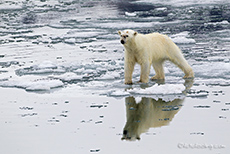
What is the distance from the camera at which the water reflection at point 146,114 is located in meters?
5.41

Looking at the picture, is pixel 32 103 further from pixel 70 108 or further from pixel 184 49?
pixel 184 49

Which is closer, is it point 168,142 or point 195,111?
point 168,142

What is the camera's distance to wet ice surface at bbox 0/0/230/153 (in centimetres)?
512

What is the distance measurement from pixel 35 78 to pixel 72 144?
3.98 meters

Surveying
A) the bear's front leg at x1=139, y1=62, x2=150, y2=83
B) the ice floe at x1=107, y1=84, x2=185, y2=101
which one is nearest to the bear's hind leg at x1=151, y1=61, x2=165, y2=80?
the bear's front leg at x1=139, y1=62, x2=150, y2=83

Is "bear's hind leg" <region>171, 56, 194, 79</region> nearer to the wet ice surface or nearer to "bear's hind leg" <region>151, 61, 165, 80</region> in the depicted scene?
the wet ice surface

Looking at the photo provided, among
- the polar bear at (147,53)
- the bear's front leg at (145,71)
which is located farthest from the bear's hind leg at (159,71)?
the bear's front leg at (145,71)

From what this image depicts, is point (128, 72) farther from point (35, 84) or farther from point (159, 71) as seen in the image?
point (35, 84)

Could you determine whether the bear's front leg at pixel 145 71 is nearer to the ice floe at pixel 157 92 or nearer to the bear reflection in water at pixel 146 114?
the ice floe at pixel 157 92

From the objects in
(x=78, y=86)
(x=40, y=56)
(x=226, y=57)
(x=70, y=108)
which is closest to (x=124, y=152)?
(x=70, y=108)

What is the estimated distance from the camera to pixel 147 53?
26.8 feet

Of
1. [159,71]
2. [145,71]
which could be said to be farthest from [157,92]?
[159,71]

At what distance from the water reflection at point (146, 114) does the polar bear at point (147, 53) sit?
1.20 metres

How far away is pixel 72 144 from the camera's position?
500cm
